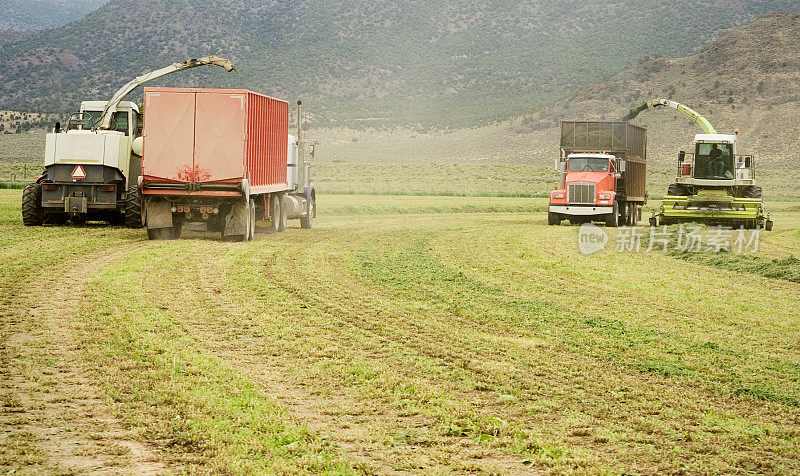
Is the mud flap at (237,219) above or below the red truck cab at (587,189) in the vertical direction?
below

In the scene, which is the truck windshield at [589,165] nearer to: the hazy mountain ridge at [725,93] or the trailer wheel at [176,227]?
the trailer wheel at [176,227]

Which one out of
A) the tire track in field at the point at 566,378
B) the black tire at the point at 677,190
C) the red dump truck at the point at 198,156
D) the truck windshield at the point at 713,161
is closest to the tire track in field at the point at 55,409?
the tire track in field at the point at 566,378

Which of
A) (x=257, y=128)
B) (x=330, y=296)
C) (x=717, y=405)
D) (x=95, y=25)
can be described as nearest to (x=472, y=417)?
(x=717, y=405)

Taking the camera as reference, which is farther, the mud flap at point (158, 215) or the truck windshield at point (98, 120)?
the truck windshield at point (98, 120)

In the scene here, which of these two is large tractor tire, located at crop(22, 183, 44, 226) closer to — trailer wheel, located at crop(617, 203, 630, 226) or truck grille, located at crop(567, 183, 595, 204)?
truck grille, located at crop(567, 183, 595, 204)

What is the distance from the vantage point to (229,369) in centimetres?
1028

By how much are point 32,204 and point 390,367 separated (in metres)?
21.6

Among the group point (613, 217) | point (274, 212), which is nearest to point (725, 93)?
point (613, 217)

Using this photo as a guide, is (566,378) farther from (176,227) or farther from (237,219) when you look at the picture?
(176,227)

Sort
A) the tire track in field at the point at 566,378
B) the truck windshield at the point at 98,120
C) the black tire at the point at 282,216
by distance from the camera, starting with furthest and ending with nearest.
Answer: the truck windshield at the point at 98,120 → the black tire at the point at 282,216 → the tire track in field at the point at 566,378

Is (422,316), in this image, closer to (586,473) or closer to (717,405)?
(717,405)

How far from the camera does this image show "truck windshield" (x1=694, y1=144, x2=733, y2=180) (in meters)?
36.5

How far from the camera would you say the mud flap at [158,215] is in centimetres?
2538

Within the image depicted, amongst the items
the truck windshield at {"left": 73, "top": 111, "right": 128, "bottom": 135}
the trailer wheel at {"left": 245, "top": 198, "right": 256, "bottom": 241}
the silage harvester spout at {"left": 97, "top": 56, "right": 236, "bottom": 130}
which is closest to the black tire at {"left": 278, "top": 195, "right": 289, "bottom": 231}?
the trailer wheel at {"left": 245, "top": 198, "right": 256, "bottom": 241}
